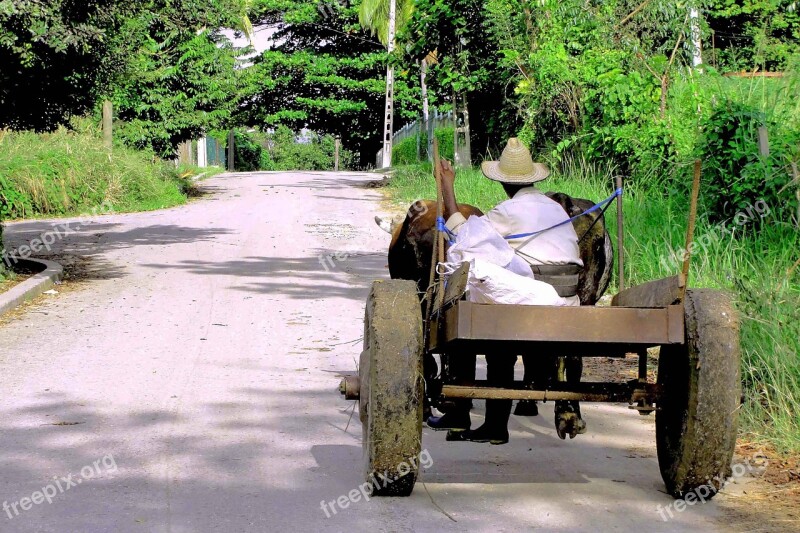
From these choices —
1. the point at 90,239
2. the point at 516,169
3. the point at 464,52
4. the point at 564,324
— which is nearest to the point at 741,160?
the point at 516,169

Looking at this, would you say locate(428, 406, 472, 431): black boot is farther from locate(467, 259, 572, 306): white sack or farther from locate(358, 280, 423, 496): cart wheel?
locate(467, 259, 572, 306): white sack

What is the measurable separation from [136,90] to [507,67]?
1084cm

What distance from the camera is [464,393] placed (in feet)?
15.8

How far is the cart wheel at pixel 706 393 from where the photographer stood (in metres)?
4.63

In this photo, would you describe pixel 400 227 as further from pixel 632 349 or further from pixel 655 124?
pixel 655 124

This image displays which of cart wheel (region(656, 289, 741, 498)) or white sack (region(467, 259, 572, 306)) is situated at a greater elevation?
white sack (region(467, 259, 572, 306))

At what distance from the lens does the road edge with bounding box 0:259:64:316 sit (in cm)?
1104

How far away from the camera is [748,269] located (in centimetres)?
938

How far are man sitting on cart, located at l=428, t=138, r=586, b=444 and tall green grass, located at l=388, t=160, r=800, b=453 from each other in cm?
168

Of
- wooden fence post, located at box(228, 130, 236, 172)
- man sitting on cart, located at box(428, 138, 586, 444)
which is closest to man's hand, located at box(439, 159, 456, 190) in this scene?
man sitting on cart, located at box(428, 138, 586, 444)

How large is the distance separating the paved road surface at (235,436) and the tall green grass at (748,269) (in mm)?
809

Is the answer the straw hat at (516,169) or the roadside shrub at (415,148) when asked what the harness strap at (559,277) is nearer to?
the straw hat at (516,169)

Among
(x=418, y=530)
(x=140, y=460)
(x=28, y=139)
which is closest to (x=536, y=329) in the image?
(x=418, y=530)

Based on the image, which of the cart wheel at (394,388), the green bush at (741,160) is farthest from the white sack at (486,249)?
the green bush at (741,160)
